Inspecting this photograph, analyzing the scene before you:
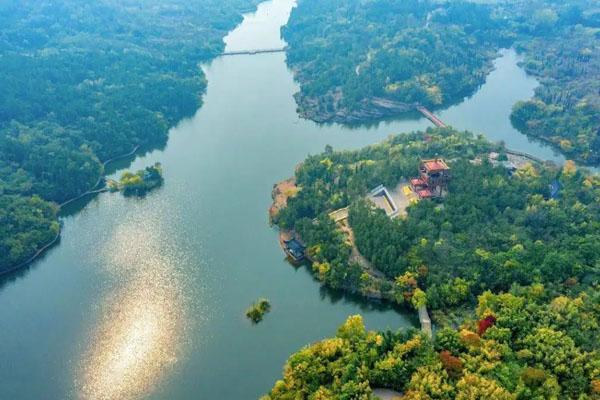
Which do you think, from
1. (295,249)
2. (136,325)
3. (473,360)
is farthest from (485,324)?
(136,325)

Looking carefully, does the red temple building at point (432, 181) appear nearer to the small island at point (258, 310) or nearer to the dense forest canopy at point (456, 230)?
the dense forest canopy at point (456, 230)

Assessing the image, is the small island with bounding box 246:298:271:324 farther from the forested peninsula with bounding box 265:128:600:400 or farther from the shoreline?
the shoreline

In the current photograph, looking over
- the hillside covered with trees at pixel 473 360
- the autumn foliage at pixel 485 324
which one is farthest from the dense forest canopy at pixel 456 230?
the hillside covered with trees at pixel 473 360

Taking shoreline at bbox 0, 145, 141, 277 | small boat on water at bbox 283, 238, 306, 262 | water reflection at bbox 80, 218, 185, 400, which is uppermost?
small boat on water at bbox 283, 238, 306, 262

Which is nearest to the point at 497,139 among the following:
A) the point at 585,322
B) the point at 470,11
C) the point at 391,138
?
the point at 391,138

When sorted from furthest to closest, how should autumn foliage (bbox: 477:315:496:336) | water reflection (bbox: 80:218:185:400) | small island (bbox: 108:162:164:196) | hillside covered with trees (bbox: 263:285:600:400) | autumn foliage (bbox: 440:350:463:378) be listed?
small island (bbox: 108:162:164:196)
water reflection (bbox: 80:218:185:400)
autumn foliage (bbox: 477:315:496:336)
autumn foliage (bbox: 440:350:463:378)
hillside covered with trees (bbox: 263:285:600:400)

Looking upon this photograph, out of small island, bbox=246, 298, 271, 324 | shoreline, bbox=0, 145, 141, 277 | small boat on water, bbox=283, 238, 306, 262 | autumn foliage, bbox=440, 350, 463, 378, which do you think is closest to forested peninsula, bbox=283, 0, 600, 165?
shoreline, bbox=0, 145, 141, 277
